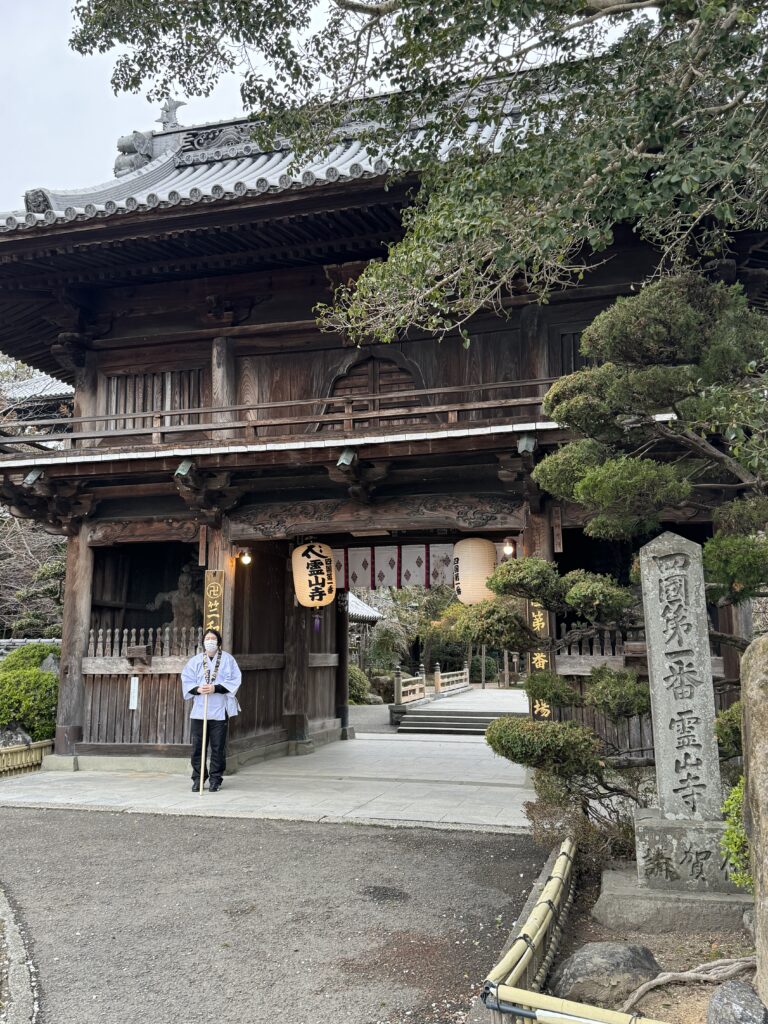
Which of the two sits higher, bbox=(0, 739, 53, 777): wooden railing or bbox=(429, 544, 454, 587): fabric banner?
bbox=(429, 544, 454, 587): fabric banner

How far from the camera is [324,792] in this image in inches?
376

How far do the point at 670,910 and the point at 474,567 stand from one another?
5866mm

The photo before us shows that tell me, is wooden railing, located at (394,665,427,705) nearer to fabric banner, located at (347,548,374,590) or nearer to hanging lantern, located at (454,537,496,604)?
fabric banner, located at (347,548,374,590)

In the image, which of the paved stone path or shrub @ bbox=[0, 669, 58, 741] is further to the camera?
shrub @ bbox=[0, 669, 58, 741]

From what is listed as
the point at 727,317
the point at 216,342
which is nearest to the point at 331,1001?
the point at 727,317

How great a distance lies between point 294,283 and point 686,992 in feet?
30.7

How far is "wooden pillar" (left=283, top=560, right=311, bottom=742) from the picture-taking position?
43.6 feet

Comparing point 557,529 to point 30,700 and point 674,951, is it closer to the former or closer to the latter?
point 674,951

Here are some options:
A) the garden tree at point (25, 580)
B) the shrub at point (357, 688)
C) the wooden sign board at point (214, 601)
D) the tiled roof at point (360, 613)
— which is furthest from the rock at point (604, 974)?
the shrub at point (357, 688)

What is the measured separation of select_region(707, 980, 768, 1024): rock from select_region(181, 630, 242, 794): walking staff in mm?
7343

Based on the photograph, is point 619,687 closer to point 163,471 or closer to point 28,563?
point 163,471

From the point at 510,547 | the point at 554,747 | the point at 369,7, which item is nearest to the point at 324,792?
the point at 510,547

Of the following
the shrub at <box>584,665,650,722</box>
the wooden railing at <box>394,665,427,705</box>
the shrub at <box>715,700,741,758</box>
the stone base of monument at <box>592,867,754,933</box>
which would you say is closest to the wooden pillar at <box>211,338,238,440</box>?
the shrub at <box>584,665,650,722</box>

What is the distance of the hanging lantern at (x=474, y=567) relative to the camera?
1015cm
